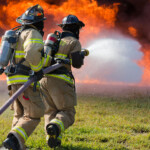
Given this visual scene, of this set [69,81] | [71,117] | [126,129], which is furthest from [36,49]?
[126,129]

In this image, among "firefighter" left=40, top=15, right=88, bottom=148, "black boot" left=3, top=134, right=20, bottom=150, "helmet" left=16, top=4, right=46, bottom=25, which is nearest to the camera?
"black boot" left=3, top=134, right=20, bottom=150

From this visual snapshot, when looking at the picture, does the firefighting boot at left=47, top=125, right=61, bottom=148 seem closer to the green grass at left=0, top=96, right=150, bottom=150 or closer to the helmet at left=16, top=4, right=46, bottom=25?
the green grass at left=0, top=96, right=150, bottom=150

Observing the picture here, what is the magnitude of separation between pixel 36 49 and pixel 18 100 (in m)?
0.89

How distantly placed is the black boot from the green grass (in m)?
0.85

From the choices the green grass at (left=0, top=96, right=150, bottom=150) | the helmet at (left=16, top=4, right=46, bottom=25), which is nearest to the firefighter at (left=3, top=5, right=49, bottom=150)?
the helmet at (left=16, top=4, right=46, bottom=25)

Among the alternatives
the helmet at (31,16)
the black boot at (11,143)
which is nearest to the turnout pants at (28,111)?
the black boot at (11,143)

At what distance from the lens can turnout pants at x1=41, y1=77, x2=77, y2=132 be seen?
462cm

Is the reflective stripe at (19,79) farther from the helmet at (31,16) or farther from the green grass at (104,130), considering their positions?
the green grass at (104,130)

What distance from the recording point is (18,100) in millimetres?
4027

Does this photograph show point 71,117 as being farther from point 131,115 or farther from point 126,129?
point 131,115

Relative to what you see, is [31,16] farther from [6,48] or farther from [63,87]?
[63,87]

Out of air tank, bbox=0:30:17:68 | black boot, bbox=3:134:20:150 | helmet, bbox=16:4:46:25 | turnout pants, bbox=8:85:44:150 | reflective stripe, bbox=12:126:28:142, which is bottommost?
black boot, bbox=3:134:20:150

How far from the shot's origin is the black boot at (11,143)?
358cm

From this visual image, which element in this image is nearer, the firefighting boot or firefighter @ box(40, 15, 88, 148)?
the firefighting boot
